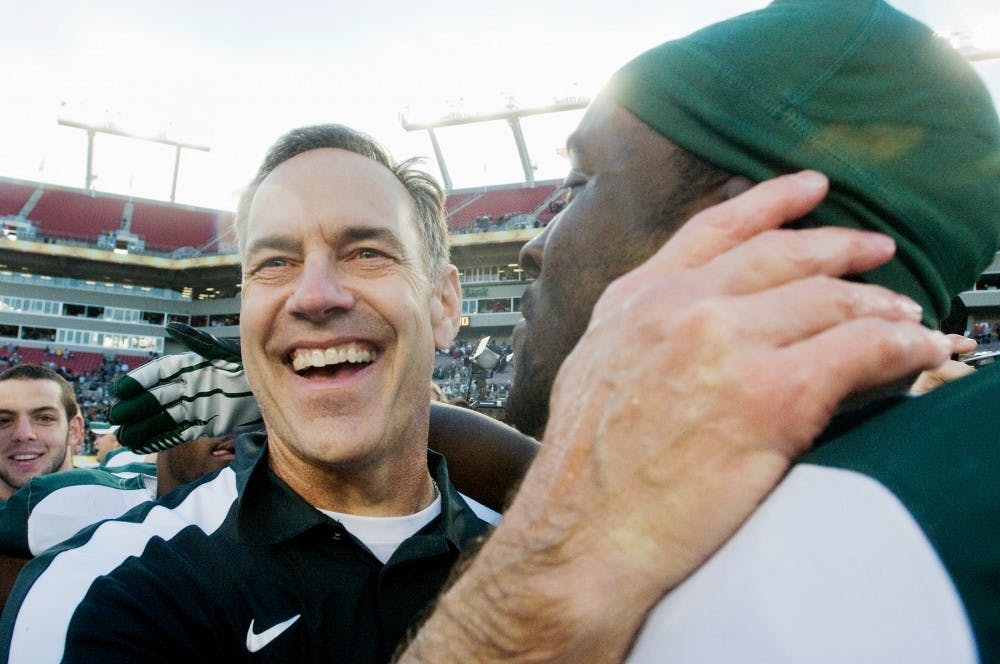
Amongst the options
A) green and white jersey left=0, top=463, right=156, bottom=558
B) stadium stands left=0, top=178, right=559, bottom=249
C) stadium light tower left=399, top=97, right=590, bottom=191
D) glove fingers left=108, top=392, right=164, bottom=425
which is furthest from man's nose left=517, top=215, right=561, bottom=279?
stadium stands left=0, top=178, right=559, bottom=249

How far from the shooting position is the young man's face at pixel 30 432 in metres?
4.86

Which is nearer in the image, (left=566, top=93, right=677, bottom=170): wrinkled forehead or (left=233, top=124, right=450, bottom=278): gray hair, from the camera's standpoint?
(left=566, top=93, right=677, bottom=170): wrinkled forehead

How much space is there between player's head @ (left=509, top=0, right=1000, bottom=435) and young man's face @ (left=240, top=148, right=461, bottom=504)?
102 centimetres

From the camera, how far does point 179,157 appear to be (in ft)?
124

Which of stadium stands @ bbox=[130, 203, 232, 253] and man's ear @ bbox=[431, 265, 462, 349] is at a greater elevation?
man's ear @ bbox=[431, 265, 462, 349]

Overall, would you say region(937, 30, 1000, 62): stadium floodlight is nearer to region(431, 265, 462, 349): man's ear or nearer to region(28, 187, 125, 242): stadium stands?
region(431, 265, 462, 349): man's ear

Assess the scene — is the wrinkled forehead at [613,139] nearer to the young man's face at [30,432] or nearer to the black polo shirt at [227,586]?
the black polo shirt at [227,586]

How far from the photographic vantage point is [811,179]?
734mm

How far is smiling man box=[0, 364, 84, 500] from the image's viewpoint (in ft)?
16.0

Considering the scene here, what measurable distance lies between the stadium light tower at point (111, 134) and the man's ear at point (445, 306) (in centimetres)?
3936

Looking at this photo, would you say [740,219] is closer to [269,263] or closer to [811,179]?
[811,179]

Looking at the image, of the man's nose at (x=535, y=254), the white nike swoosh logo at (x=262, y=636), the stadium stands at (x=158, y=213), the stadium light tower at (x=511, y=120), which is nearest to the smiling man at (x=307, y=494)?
the white nike swoosh logo at (x=262, y=636)

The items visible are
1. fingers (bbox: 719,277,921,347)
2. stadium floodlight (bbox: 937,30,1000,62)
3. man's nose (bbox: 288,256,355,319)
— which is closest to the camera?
fingers (bbox: 719,277,921,347)

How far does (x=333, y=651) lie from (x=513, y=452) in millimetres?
1164
